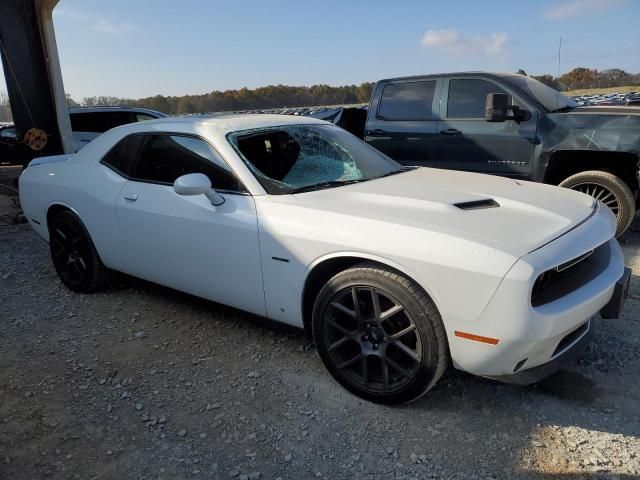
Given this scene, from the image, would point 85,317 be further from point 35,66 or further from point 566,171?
point 35,66

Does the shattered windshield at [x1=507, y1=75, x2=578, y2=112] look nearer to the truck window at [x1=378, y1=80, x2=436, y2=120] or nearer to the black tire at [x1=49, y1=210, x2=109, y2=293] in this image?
the truck window at [x1=378, y1=80, x2=436, y2=120]

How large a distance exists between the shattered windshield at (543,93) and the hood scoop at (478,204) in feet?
10.6

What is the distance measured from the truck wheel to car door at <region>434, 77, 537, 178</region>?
50 centimetres

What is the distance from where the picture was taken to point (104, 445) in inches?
89.2

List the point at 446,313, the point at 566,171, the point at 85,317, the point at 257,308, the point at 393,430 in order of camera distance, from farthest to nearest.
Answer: the point at 566,171 < the point at 85,317 < the point at 257,308 < the point at 393,430 < the point at 446,313

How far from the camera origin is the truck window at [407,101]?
5734 mm

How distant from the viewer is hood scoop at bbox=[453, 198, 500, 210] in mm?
2480

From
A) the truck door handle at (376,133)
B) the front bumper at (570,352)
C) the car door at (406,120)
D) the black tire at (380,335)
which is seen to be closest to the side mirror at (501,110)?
the car door at (406,120)

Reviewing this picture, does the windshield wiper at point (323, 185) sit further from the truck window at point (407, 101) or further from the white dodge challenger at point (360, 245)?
the truck window at point (407, 101)

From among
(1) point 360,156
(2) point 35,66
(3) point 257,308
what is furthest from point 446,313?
(2) point 35,66


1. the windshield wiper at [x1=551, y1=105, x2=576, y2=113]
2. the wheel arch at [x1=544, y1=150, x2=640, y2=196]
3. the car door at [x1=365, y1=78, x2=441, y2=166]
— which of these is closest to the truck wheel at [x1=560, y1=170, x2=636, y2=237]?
the wheel arch at [x1=544, y1=150, x2=640, y2=196]

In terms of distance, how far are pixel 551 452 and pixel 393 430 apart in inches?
26.9

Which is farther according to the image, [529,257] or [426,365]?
[426,365]

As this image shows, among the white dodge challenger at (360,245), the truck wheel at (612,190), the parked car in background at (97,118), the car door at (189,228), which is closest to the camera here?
the white dodge challenger at (360,245)
